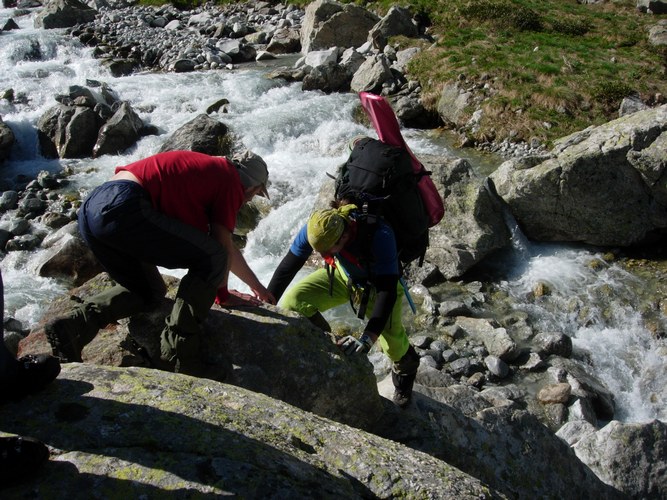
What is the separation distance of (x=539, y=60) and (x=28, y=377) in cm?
2055

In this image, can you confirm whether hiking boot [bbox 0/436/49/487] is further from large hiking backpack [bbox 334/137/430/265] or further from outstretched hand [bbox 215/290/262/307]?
large hiking backpack [bbox 334/137/430/265]

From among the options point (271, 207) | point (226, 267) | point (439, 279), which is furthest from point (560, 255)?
point (226, 267)

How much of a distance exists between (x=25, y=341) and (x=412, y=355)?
3.88 metres

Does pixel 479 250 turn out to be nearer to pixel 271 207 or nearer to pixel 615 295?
pixel 615 295

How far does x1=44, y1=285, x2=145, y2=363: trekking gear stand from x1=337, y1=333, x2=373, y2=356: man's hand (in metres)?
1.88

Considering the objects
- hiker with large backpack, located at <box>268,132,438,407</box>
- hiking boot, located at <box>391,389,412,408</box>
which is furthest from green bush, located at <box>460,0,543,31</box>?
hiking boot, located at <box>391,389,412,408</box>

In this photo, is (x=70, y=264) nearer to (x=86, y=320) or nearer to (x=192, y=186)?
(x=86, y=320)

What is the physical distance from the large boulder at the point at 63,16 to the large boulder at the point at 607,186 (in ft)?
105

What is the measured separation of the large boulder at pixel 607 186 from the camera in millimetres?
11727

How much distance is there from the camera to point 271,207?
14.8 metres

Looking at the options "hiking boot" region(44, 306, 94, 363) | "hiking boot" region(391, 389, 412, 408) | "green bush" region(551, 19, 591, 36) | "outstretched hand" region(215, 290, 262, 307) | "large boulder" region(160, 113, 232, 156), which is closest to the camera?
"hiking boot" region(44, 306, 94, 363)

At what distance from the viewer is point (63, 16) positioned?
3469 cm

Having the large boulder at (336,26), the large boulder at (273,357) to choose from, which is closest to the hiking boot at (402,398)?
the large boulder at (273,357)

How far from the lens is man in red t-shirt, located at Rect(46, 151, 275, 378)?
4.68 metres
